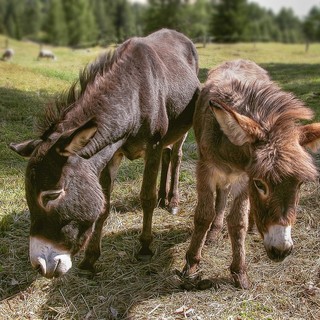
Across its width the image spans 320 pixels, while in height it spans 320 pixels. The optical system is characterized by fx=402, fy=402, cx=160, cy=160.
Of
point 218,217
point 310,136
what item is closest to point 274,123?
point 310,136

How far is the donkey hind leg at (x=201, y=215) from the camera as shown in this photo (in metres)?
4.05

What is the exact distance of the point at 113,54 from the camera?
387cm

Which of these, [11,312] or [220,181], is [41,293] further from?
[220,181]

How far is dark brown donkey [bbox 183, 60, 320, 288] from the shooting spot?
3.02m

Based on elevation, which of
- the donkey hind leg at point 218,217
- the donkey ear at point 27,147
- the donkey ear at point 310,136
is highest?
the donkey ear at point 310,136

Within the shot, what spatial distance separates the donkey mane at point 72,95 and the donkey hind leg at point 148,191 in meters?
0.92

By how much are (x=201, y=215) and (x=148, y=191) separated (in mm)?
628

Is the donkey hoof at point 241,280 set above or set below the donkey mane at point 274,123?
below

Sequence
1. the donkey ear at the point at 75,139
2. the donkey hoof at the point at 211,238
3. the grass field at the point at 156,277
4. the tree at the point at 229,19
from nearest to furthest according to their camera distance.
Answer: the donkey ear at the point at 75,139
the grass field at the point at 156,277
the donkey hoof at the point at 211,238
the tree at the point at 229,19

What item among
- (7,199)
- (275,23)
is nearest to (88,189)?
(7,199)

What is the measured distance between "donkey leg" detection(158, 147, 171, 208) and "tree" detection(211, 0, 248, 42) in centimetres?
3327

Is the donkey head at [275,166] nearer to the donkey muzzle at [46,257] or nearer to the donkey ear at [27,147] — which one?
the donkey ear at [27,147]

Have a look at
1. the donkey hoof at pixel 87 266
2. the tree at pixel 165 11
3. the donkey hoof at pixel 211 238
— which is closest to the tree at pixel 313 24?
the tree at pixel 165 11

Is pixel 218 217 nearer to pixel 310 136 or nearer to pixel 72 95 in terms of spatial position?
pixel 310 136
